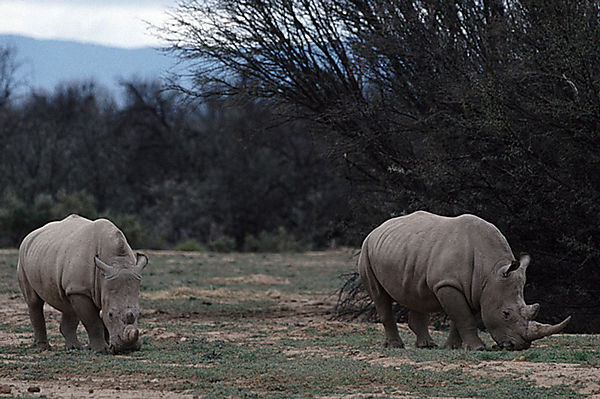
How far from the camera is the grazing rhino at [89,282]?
9852 mm

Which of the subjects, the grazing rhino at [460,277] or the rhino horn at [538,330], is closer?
the rhino horn at [538,330]

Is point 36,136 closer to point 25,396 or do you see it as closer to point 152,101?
point 152,101

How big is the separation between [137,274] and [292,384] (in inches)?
110

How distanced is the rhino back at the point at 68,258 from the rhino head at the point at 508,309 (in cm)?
400

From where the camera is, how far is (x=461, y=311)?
970 cm

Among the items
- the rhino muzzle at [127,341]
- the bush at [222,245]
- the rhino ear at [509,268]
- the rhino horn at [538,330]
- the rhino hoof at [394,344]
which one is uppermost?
the rhino ear at [509,268]

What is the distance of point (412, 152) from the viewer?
16.1 m

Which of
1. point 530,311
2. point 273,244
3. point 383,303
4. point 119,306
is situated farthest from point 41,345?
point 273,244

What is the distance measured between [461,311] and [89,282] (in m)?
4.07

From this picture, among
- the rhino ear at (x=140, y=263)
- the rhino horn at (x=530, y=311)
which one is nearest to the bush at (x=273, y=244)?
the rhino ear at (x=140, y=263)

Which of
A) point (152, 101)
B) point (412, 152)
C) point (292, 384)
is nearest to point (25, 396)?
point (292, 384)

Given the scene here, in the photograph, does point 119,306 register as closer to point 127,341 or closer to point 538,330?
point 127,341

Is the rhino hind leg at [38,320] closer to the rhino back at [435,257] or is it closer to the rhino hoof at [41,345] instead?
the rhino hoof at [41,345]

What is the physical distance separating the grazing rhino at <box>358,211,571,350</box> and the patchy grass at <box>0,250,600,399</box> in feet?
1.14
